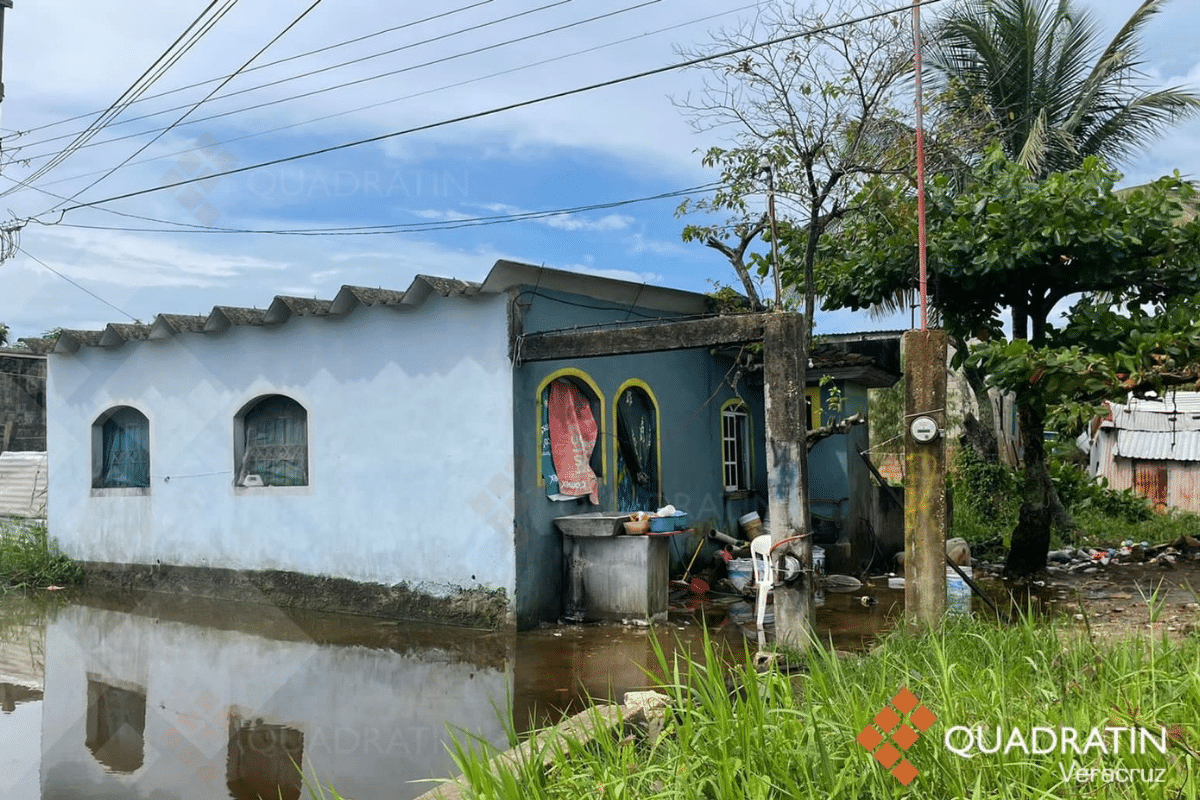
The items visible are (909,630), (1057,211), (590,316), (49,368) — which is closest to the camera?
(909,630)

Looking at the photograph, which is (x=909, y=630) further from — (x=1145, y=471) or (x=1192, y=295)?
(x=1145, y=471)

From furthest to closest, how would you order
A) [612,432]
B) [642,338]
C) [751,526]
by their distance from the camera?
1. [751,526]
2. [612,432]
3. [642,338]

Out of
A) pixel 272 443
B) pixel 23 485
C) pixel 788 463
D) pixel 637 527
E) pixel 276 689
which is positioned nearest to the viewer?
pixel 276 689

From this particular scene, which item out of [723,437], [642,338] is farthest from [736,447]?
[642,338]

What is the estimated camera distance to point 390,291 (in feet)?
33.8

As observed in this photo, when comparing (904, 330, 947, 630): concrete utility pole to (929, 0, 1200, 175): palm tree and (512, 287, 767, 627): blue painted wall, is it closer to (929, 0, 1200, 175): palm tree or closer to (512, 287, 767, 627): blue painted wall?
(512, 287, 767, 627): blue painted wall

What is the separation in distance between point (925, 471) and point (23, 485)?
14.0 meters

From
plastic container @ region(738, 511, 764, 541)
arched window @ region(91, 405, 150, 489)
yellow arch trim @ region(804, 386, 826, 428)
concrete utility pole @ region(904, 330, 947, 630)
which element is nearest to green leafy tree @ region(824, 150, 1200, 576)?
concrete utility pole @ region(904, 330, 947, 630)

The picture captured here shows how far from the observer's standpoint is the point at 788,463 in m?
8.30

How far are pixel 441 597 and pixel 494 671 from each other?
6.85 ft

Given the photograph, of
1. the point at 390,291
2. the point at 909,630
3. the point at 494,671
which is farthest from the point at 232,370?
the point at 909,630

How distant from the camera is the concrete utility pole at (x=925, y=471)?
7.29 m

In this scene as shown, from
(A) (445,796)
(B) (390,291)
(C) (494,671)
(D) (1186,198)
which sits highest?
(D) (1186,198)

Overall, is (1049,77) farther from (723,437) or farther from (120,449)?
(120,449)
